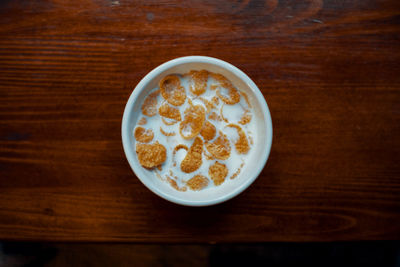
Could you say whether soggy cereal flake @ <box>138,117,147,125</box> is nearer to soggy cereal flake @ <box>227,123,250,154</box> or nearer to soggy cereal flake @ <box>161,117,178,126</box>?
soggy cereal flake @ <box>161,117,178,126</box>

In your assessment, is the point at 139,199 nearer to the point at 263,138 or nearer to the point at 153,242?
the point at 153,242

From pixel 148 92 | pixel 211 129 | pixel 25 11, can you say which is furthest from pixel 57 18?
pixel 211 129

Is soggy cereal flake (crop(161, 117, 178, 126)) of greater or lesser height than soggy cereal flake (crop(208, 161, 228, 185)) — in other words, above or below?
above

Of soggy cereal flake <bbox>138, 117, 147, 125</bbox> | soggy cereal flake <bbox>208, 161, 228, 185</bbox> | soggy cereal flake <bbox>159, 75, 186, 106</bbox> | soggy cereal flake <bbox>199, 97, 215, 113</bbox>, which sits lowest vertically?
soggy cereal flake <bbox>208, 161, 228, 185</bbox>

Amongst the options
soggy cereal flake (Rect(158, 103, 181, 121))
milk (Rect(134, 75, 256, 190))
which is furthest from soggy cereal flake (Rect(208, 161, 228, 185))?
soggy cereal flake (Rect(158, 103, 181, 121))

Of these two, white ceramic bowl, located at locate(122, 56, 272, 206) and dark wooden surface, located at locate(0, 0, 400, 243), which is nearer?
white ceramic bowl, located at locate(122, 56, 272, 206)

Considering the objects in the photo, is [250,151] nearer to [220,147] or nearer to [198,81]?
[220,147]
